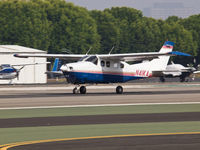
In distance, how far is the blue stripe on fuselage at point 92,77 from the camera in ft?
117

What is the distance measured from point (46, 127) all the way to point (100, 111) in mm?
5994

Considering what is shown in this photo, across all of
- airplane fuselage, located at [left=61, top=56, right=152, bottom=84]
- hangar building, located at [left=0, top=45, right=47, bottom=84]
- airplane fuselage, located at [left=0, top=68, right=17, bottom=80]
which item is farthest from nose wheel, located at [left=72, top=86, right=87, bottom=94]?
hangar building, located at [left=0, top=45, right=47, bottom=84]

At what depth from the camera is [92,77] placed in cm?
3719

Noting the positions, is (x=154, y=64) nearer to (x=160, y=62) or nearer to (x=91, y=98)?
(x=160, y=62)

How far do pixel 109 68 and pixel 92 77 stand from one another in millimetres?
1848

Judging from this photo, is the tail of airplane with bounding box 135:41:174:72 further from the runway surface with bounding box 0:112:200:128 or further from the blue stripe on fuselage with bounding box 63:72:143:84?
the runway surface with bounding box 0:112:200:128

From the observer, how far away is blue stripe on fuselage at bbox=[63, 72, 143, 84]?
117 ft

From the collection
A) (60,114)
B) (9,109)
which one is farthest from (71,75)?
(60,114)

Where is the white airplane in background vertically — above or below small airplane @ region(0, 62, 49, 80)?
above

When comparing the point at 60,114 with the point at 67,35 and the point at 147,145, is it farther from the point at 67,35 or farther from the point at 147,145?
the point at 67,35

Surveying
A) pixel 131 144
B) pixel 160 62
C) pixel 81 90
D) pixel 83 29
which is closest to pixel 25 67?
pixel 160 62

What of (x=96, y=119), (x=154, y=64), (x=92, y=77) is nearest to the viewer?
(x=96, y=119)

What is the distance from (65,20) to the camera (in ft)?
341

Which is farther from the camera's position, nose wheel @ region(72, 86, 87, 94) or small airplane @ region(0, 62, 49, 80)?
small airplane @ region(0, 62, 49, 80)
